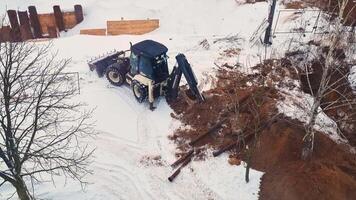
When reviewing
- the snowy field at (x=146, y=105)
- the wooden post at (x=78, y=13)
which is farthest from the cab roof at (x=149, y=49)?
the wooden post at (x=78, y=13)

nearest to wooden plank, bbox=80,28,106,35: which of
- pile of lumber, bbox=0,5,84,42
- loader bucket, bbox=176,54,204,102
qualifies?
pile of lumber, bbox=0,5,84,42

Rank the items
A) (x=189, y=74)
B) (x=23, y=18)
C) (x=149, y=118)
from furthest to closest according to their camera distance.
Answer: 1. (x=23, y=18)
2. (x=149, y=118)
3. (x=189, y=74)

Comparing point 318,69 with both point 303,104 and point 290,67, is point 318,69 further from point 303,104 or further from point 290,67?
point 303,104

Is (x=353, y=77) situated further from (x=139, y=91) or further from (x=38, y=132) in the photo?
(x=38, y=132)

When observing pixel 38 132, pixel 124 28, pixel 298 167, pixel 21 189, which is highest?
pixel 124 28

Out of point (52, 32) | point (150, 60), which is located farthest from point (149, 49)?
point (52, 32)

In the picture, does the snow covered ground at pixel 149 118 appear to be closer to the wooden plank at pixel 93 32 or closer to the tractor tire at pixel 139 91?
the tractor tire at pixel 139 91

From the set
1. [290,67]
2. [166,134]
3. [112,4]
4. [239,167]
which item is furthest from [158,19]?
[239,167]

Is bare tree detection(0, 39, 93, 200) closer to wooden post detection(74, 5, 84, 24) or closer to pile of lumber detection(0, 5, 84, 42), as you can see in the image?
pile of lumber detection(0, 5, 84, 42)
